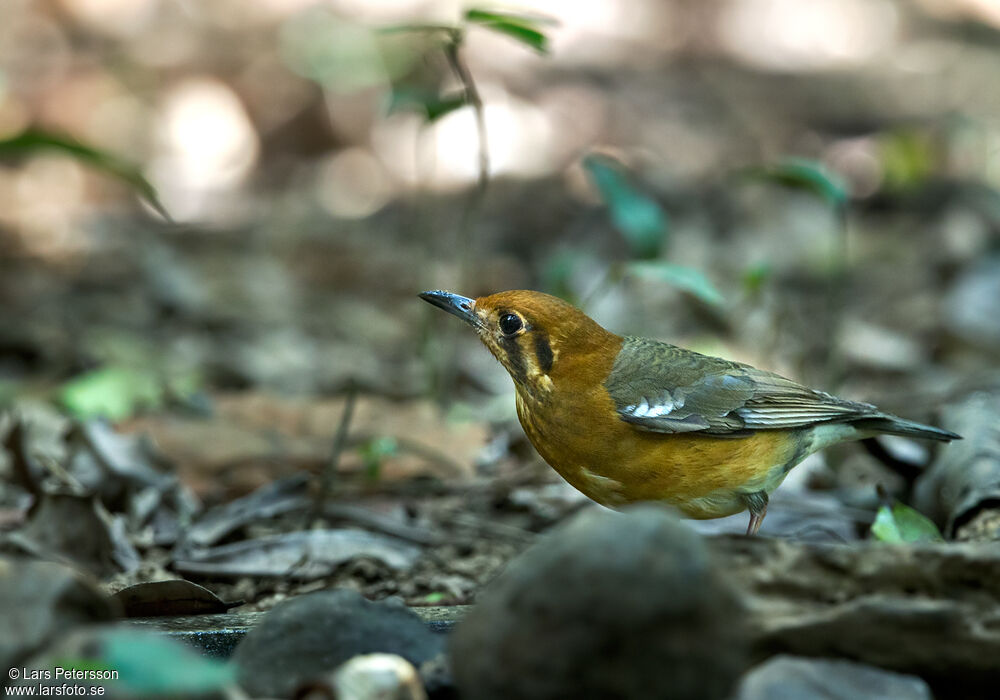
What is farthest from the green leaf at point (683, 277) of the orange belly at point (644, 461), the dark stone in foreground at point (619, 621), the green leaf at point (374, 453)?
the dark stone in foreground at point (619, 621)

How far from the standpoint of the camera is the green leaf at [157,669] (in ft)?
5.82

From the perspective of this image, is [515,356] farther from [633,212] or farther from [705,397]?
[633,212]

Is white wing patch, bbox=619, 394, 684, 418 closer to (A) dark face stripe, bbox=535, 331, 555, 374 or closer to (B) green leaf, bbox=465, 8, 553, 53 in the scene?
(A) dark face stripe, bbox=535, 331, 555, 374

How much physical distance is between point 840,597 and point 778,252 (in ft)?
23.4

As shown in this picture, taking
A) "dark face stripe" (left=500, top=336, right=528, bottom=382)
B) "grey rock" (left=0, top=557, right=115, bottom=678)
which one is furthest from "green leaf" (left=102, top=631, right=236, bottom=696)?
"dark face stripe" (left=500, top=336, right=528, bottom=382)

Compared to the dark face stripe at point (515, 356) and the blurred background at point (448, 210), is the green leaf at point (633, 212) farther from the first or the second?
the dark face stripe at point (515, 356)

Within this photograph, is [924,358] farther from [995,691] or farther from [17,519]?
[17,519]

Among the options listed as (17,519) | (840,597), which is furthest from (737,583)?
(17,519)

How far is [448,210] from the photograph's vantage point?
10156mm

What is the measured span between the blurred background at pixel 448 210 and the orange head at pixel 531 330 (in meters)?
0.69

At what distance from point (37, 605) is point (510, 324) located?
230cm

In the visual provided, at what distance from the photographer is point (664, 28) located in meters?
13.0

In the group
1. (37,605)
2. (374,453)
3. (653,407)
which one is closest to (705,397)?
(653,407)

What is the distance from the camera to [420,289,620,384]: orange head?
14.0ft
